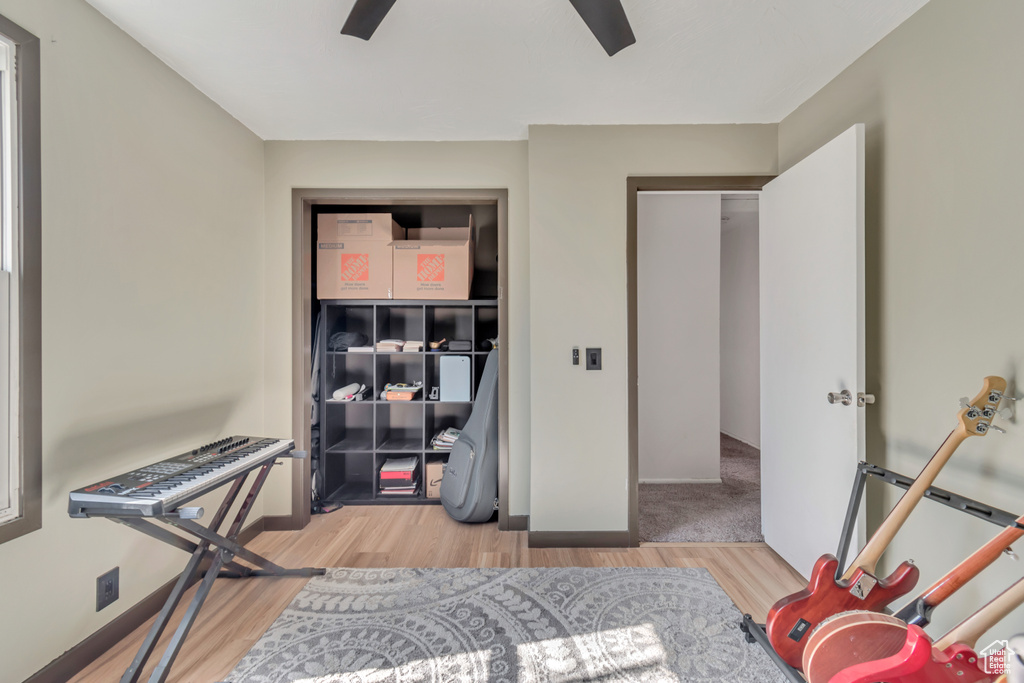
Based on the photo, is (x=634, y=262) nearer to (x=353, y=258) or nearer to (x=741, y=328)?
(x=353, y=258)

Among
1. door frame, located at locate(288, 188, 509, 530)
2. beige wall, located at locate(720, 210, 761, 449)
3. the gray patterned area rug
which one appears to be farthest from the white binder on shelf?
beige wall, located at locate(720, 210, 761, 449)

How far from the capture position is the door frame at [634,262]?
7.77 feet

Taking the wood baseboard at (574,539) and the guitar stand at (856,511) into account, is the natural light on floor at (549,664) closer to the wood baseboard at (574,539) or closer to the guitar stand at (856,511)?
the guitar stand at (856,511)

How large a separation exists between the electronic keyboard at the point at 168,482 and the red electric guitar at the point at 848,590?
6.13 feet

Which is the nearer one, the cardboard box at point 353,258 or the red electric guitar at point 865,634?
the red electric guitar at point 865,634

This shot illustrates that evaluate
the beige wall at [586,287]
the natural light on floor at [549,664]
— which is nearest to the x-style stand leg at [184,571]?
the natural light on floor at [549,664]

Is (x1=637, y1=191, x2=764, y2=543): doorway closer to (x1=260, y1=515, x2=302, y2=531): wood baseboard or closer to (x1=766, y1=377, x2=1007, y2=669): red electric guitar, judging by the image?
(x1=766, y1=377, x2=1007, y2=669): red electric guitar

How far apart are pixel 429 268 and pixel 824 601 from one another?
2.48 metres

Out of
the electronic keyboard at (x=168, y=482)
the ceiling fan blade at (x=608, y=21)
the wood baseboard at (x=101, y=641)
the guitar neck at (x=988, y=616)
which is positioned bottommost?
the wood baseboard at (x=101, y=641)

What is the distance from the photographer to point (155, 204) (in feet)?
5.89

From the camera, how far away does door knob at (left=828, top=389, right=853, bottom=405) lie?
5.58ft

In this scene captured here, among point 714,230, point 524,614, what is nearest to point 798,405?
point 524,614

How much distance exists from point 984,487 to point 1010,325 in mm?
512

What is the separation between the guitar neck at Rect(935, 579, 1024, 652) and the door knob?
2.61 feet
